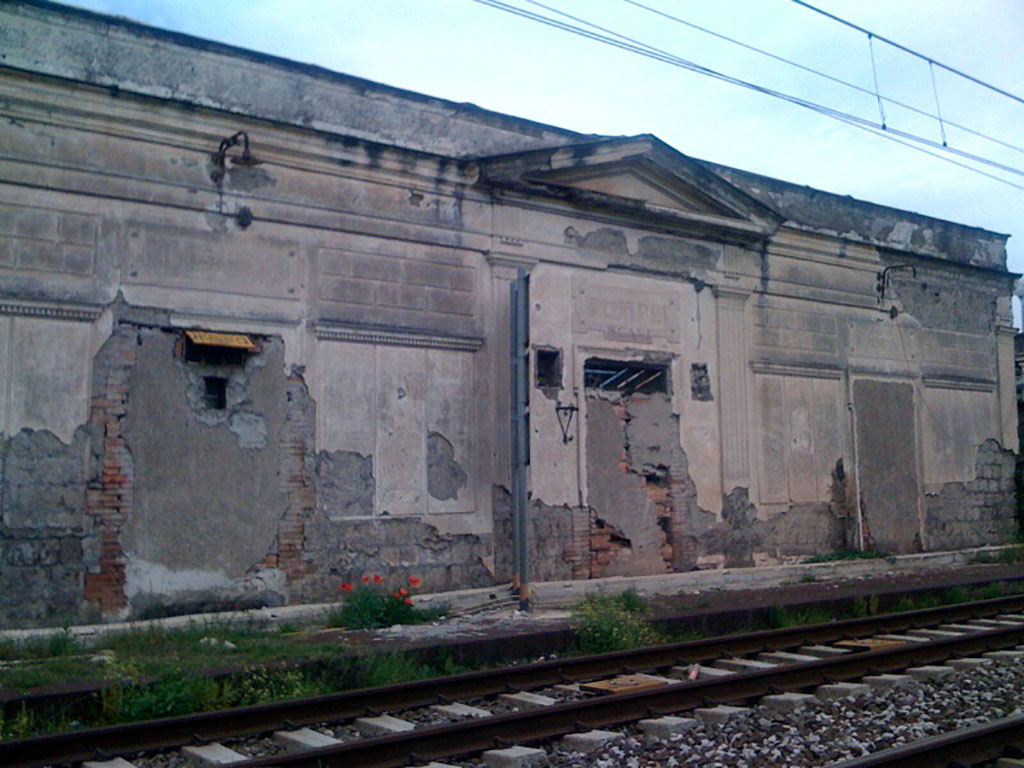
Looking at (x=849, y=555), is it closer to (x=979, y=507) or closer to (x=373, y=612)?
(x=979, y=507)

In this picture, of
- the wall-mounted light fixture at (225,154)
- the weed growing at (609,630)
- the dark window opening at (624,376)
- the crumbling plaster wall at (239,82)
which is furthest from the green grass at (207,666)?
the crumbling plaster wall at (239,82)

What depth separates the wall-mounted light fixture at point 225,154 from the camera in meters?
11.7

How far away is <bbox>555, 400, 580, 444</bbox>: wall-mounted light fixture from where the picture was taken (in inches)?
556

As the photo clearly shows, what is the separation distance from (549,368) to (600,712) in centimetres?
757

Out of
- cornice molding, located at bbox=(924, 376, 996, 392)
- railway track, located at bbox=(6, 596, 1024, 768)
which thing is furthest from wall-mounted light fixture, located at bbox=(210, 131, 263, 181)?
cornice molding, located at bbox=(924, 376, 996, 392)

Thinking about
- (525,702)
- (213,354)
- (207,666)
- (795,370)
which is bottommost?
(525,702)

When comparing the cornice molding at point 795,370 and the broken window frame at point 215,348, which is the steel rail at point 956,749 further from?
the cornice molding at point 795,370

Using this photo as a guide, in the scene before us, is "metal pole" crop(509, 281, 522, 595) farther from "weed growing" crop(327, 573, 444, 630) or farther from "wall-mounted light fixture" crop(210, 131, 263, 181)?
"wall-mounted light fixture" crop(210, 131, 263, 181)

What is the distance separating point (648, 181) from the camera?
1549cm

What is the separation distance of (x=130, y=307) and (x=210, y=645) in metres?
3.81

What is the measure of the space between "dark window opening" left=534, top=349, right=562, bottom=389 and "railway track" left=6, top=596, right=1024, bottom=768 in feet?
17.1

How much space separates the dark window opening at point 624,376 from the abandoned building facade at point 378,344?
6 cm

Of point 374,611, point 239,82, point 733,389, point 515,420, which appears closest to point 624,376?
point 733,389

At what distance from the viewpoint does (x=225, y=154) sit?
11.7m
